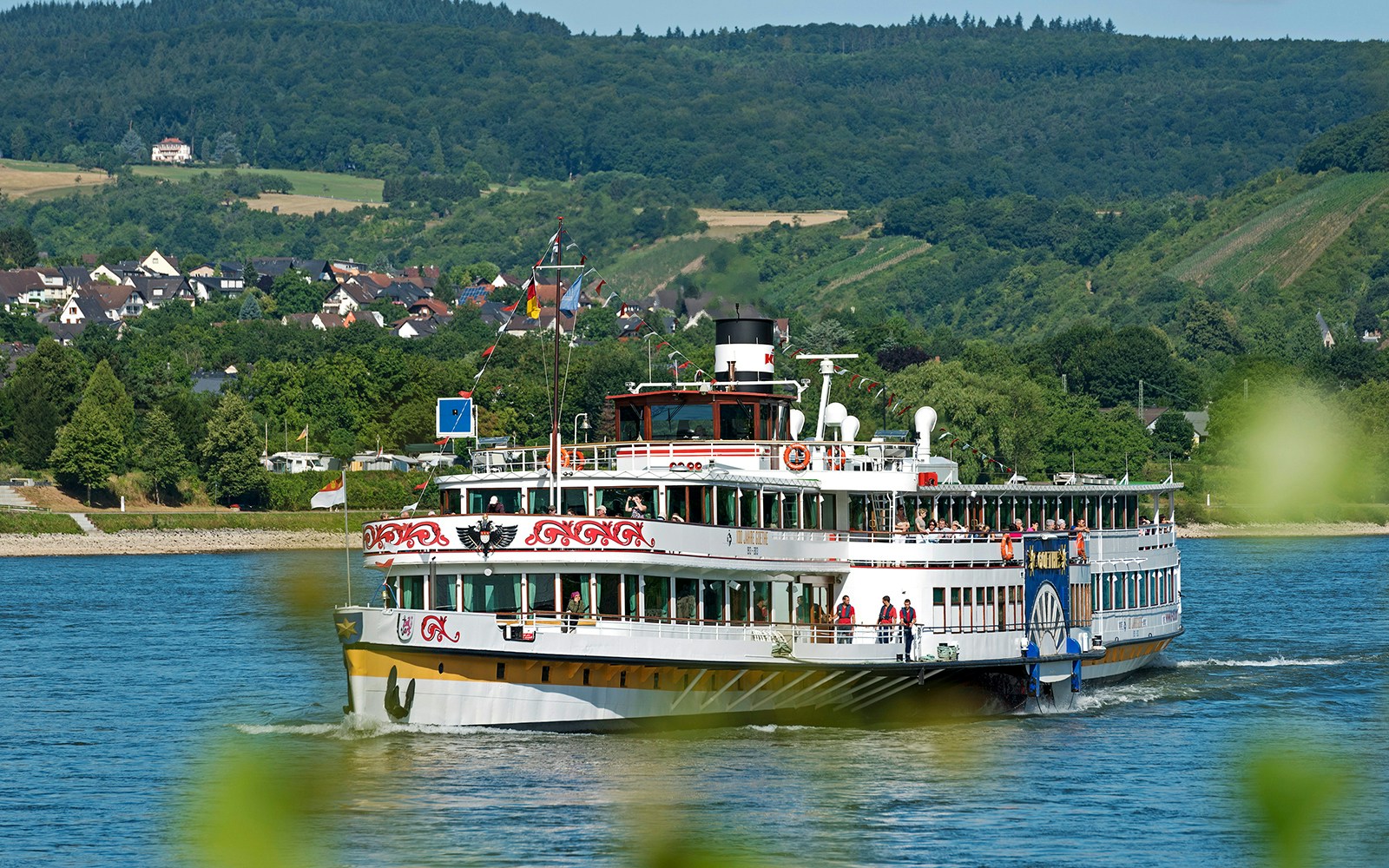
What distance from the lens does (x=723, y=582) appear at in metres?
37.3

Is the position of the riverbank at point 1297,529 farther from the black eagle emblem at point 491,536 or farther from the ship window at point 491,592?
the black eagle emblem at point 491,536

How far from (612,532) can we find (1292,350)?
164 meters

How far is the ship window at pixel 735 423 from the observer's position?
130ft

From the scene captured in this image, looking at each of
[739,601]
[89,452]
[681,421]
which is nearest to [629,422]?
[681,421]

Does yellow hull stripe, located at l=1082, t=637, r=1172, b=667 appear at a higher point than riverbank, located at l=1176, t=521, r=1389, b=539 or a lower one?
higher

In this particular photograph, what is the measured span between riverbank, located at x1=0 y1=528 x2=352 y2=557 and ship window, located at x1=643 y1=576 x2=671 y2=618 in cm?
7548

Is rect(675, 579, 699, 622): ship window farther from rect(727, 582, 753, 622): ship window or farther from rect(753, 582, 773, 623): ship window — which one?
rect(753, 582, 773, 623): ship window

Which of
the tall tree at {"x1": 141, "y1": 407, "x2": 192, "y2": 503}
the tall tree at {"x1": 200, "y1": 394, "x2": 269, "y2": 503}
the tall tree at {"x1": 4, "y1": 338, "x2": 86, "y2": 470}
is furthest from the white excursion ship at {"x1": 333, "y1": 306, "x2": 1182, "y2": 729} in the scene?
the tall tree at {"x1": 4, "y1": 338, "x2": 86, "y2": 470}

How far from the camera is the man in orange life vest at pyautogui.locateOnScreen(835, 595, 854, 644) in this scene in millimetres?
38344

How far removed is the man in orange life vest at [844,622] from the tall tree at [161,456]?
84975mm

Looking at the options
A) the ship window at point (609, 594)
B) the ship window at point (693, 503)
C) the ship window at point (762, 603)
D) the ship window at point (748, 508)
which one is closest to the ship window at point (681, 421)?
the ship window at point (748, 508)

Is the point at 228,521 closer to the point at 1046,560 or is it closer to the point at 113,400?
the point at 113,400

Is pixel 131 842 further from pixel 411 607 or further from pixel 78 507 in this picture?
pixel 78 507

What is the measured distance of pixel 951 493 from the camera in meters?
41.4
